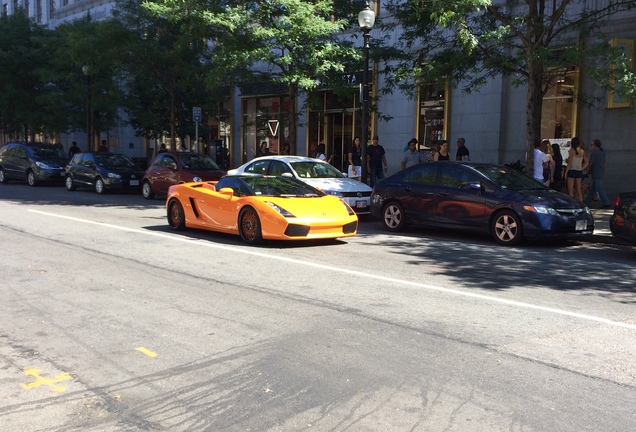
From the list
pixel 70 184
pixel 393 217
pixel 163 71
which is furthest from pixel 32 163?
pixel 393 217

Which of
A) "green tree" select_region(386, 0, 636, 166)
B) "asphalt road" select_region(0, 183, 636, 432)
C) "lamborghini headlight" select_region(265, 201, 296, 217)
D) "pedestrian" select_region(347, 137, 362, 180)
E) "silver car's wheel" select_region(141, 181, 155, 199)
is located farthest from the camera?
"silver car's wheel" select_region(141, 181, 155, 199)

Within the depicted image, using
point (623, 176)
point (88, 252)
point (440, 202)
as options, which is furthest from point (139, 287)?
point (623, 176)

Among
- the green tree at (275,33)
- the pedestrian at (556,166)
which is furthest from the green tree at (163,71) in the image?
the pedestrian at (556,166)

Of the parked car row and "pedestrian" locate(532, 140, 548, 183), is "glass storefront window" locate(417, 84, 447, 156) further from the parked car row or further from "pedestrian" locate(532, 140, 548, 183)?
the parked car row

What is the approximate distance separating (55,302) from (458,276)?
16.5 ft

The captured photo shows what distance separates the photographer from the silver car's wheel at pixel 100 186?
2312 cm

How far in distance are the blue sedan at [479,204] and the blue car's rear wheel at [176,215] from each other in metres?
4.20

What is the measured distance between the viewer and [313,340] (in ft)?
18.4

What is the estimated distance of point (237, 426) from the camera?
3.89 metres

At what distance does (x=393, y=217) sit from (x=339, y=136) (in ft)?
49.7

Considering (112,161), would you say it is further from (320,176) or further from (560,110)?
(560,110)

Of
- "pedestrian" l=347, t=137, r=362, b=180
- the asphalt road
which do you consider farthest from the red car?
the asphalt road

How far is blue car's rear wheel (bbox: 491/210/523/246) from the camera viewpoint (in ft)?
37.5

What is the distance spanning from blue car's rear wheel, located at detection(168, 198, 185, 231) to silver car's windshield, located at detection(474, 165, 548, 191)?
234 inches
